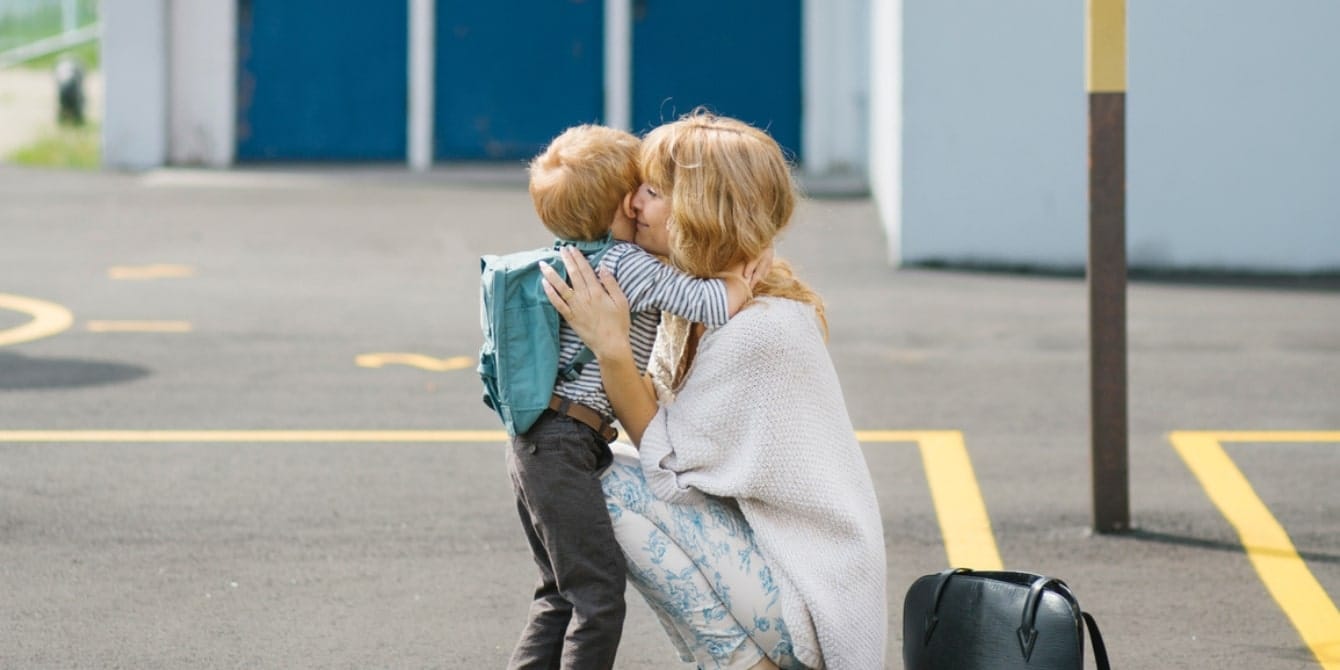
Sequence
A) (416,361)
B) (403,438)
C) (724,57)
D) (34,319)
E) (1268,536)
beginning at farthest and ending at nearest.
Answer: (724,57) → (34,319) → (416,361) → (403,438) → (1268,536)

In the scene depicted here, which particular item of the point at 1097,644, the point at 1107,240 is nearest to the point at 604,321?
the point at 1097,644

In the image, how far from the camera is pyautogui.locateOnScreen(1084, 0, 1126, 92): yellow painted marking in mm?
5527

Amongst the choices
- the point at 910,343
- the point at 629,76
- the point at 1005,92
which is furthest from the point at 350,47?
the point at 910,343

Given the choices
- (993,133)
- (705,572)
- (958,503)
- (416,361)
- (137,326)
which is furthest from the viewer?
(993,133)

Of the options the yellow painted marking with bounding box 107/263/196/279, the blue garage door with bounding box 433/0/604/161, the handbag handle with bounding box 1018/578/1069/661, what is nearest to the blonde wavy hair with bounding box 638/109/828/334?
the handbag handle with bounding box 1018/578/1069/661

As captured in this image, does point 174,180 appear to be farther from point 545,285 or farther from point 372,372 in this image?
point 545,285

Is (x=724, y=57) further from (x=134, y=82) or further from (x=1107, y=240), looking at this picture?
(x=1107, y=240)

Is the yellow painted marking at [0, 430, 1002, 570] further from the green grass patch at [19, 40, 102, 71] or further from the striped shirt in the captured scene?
the green grass patch at [19, 40, 102, 71]

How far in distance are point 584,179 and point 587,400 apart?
1.36 ft

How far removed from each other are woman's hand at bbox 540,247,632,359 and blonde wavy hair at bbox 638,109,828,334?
145mm

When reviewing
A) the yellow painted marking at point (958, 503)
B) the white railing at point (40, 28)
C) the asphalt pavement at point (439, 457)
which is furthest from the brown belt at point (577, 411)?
the white railing at point (40, 28)

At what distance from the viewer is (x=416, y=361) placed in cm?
852

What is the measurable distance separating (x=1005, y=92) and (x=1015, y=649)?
806cm

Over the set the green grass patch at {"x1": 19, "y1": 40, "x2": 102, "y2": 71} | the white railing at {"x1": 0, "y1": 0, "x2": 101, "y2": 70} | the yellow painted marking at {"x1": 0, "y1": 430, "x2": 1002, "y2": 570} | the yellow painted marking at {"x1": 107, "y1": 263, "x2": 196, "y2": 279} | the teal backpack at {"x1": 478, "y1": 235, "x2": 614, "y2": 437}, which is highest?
the white railing at {"x1": 0, "y1": 0, "x2": 101, "y2": 70}
